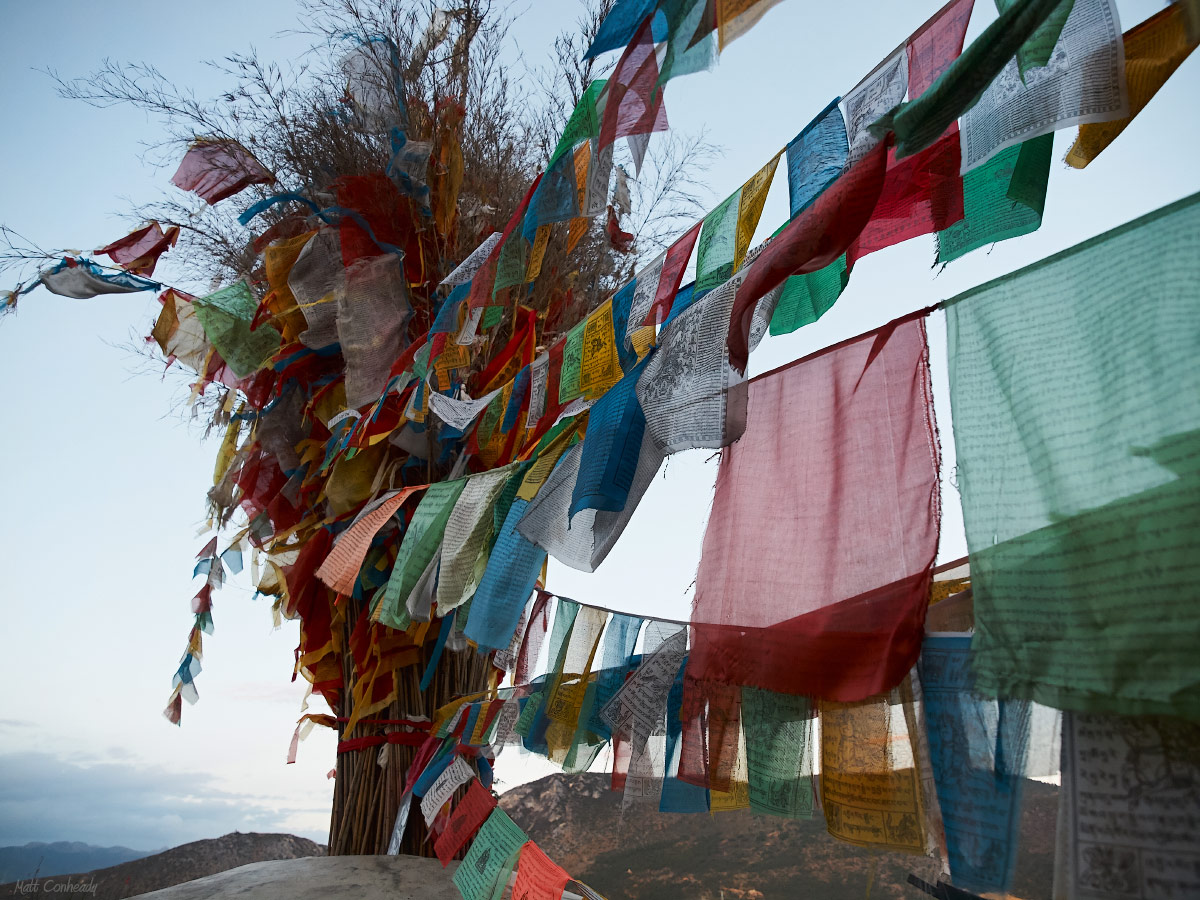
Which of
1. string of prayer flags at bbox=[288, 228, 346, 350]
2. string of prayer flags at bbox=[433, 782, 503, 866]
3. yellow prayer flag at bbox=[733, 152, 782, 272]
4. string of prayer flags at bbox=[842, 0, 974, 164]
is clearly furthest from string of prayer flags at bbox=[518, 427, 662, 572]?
string of prayer flags at bbox=[288, 228, 346, 350]

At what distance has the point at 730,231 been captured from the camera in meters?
1.65

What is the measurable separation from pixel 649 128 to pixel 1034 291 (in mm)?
921

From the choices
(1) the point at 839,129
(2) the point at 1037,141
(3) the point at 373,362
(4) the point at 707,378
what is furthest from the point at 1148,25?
(3) the point at 373,362

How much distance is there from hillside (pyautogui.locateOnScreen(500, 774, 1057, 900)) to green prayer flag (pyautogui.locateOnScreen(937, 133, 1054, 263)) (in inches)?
106

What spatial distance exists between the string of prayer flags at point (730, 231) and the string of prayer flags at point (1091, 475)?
0.59 m

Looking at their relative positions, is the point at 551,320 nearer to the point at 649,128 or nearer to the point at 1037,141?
the point at 649,128

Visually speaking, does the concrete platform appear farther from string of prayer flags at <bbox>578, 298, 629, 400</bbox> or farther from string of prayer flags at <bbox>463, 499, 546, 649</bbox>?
string of prayer flags at <bbox>578, 298, 629, 400</bbox>

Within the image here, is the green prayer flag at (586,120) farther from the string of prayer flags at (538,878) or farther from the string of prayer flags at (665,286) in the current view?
the string of prayer flags at (538,878)

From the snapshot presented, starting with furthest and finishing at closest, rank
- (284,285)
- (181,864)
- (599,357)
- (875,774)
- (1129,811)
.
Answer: (181,864) < (284,285) < (599,357) < (875,774) < (1129,811)

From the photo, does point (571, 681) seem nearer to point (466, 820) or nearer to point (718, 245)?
point (466, 820)

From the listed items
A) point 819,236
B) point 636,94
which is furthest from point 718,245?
point 819,236

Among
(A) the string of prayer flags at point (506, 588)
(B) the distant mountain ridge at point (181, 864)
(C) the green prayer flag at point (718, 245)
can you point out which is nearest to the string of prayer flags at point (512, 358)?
(A) the string of prayer flags at point (506, 588)

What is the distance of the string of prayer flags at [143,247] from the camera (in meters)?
3.52

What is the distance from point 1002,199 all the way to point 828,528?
0.64 meters
